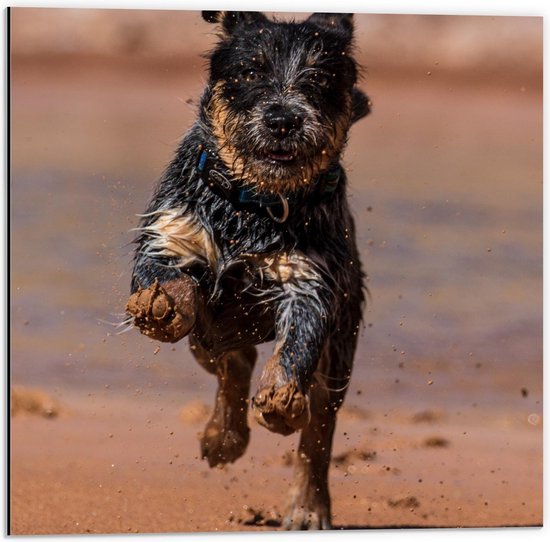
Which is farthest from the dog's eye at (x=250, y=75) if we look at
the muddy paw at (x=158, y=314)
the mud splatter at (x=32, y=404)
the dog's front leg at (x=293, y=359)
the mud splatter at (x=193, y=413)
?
the mud splatter at (x=32, y=404)

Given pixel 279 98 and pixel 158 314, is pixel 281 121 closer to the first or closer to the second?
pixel 279 98

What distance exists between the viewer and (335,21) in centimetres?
577

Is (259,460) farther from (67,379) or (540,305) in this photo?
(540,305)

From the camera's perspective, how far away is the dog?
5355 millimetres

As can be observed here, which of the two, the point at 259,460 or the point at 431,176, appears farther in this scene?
the point at 431,176

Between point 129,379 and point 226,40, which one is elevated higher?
point 226,40

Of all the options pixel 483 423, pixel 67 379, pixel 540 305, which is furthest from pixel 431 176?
pixel 67 379

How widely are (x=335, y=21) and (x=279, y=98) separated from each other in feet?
1.87

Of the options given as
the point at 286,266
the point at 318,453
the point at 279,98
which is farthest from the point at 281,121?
the point at 318,453

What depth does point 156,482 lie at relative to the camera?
6.60 metres

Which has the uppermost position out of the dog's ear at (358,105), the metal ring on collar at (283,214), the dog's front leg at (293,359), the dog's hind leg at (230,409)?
the dog's ear at (358,105)

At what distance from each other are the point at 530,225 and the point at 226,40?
5052mm

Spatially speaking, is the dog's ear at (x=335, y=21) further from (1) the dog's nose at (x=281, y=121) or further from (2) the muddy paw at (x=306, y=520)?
(2) the muddy paw at (x=306, y=520)

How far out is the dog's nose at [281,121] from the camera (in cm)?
530
